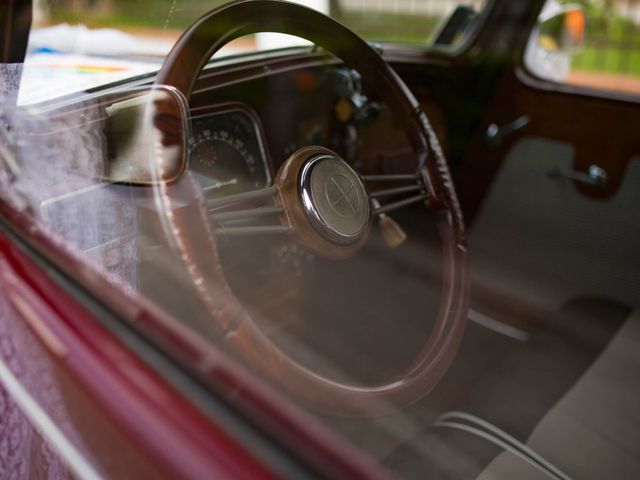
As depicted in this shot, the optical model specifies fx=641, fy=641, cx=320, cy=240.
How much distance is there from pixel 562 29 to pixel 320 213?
1794 millimetres

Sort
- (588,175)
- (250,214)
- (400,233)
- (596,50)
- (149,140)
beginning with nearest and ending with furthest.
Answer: (149,140)
(250,214)
(400,233)
(588,175)
(596,50)

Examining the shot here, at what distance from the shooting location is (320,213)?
98 centimetres

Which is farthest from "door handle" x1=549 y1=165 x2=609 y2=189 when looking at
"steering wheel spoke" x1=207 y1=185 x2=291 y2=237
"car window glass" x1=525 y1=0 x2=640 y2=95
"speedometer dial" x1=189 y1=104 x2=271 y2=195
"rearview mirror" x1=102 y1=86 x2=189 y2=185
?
"rearview mirror" x1=102 y1=86 x2=189 y2=185

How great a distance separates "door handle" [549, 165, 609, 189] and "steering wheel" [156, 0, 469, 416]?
3.25 ft

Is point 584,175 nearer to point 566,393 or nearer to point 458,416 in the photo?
point 566,393

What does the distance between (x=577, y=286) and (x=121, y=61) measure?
1.56 metres

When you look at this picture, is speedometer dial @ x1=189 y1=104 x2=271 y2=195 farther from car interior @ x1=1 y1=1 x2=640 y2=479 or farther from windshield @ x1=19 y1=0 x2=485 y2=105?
windshield @ x1=19 y1=0 x2=485 y2=105

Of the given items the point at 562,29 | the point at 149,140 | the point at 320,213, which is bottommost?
the point at 562,29

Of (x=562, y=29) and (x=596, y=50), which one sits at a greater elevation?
(x=562, y=29)

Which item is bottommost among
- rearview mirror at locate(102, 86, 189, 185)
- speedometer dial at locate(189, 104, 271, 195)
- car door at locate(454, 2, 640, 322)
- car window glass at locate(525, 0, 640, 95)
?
car door at locate(454, 2, 640, 322)

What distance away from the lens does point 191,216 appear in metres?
0.83

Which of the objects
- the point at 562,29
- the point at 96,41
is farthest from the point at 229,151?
the point at 562,29

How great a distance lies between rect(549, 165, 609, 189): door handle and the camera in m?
2.03

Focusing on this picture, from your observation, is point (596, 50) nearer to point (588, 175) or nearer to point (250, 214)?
point (588, 175)
